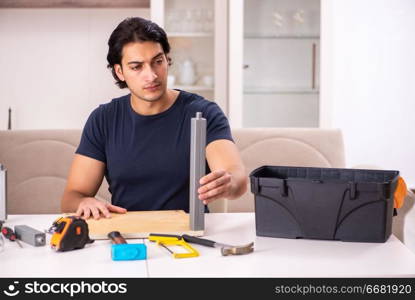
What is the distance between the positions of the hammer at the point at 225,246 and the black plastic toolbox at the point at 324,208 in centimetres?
16

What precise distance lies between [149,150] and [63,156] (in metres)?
0.64

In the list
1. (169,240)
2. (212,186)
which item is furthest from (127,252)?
(212,186)

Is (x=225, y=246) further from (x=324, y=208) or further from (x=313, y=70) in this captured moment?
(x=313, y=70)

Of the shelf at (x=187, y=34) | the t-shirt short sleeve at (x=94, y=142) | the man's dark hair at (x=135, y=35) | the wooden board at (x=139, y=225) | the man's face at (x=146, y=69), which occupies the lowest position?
the wooden board at (x=139, y=225)

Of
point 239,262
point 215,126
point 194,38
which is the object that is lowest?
point 239,262

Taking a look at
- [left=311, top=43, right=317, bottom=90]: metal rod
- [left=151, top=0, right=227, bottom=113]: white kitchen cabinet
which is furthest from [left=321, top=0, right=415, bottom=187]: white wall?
[left=151, top=0, right=227, bottom=113]: white kitchen cabinet

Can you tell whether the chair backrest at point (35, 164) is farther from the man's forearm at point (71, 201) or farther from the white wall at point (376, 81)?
the white wall at point (376, 81)

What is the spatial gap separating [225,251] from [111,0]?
2768mm

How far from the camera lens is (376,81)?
377 cm

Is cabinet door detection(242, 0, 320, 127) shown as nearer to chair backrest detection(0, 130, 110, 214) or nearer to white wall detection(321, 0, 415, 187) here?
white wall detection(321, 0, 415, 187)

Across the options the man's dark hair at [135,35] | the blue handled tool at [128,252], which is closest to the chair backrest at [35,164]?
the man's dark hair at [135,35]

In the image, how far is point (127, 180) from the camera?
2.11m

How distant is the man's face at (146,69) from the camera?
6.68 feet

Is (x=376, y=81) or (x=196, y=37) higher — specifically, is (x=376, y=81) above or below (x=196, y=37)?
below
